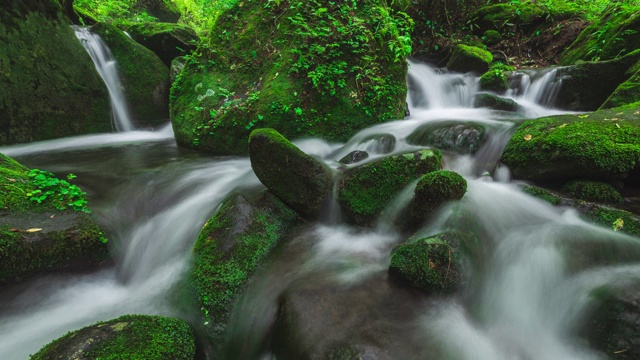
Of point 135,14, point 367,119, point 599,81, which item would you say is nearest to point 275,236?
point 367,119

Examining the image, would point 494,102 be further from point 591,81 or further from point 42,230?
point 42,230

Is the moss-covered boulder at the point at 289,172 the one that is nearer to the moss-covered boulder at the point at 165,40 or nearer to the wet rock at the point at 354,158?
the wet rock at the point at 354,158

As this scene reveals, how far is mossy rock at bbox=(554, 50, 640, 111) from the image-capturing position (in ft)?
20.6

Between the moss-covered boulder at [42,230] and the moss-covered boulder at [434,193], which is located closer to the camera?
the moss-covered boulder at [42,230]

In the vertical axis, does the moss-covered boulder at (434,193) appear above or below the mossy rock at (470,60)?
below

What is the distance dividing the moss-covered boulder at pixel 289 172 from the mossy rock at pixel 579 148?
2589 mm

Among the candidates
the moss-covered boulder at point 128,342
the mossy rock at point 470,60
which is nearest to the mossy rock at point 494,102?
the mossy rock at point 470,60

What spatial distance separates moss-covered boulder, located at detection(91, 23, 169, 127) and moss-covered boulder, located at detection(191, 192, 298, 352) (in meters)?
6.03

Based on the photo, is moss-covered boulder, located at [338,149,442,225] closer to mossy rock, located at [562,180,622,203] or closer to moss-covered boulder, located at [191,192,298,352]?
moss-covered boulder, located at [191,192,298,352]

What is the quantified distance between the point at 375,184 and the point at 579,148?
227 centimetres

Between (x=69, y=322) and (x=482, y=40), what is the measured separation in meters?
14.1

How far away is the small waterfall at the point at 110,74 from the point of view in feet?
25.0

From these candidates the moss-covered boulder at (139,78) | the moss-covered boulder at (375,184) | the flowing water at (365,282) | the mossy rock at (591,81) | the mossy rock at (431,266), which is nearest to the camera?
the flowing water at (365,282)

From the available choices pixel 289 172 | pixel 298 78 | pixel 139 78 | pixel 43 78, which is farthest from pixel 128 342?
pixel 139 78
